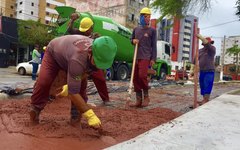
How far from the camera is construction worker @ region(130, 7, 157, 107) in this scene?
5387 millimetres

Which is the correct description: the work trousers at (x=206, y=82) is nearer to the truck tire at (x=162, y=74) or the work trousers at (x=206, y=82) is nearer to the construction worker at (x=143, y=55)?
the construction worker at (x=143, y=55)

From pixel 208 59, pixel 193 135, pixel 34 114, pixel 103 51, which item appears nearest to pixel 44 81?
pixel 34 114

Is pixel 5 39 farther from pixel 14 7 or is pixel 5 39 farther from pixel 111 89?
pixel 14 7

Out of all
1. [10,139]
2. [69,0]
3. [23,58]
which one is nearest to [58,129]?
[10,139]

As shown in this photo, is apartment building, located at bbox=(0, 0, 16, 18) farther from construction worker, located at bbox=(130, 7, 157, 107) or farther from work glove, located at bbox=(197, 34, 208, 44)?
construction worker, located at bbox=(130, 7, 157, 107)

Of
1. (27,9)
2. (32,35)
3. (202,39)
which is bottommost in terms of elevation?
(202,39)

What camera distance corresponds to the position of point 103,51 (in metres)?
2.77

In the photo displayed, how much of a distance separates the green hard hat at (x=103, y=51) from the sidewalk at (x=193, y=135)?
2.48 ft

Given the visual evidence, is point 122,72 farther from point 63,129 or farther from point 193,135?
point 193,135

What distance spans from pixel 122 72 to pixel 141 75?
11757 mm

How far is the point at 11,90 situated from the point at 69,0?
176 feet

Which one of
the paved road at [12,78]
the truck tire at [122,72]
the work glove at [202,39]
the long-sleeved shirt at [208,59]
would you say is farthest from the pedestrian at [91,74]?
the truck tire at [122,72]

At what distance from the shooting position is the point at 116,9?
4747 centimetres

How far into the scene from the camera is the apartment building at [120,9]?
4584cm
